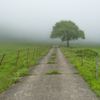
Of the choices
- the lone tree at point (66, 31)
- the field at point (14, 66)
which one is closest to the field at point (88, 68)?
the field at point (14, 66)

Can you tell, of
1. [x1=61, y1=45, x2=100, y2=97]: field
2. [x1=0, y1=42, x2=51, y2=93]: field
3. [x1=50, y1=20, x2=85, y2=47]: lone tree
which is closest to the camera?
[x1=61, y1=45, x2=100, y2=97]: field

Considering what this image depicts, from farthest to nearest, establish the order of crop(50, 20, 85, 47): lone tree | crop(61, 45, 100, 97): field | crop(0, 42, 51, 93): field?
1. crop(50, 20, 85, 47): lone tree
2. crop(0, 42, 51, 93): field
3. crop(61, 45, 100, 97): field

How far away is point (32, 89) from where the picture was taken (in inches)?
225

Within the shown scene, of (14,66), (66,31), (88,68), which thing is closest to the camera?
(88,68)

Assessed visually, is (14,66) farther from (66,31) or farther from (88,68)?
(66,31)

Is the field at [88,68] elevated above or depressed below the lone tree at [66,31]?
below

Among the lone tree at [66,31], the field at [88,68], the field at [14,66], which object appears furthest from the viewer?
the lone tree at [66,31]

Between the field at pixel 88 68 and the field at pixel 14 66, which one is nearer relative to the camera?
the field at pixel 88 68

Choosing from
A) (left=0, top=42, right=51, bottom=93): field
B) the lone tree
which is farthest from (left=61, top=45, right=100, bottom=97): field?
the lone tree

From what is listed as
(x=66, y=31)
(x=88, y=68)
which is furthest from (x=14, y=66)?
(x=66, y=31)

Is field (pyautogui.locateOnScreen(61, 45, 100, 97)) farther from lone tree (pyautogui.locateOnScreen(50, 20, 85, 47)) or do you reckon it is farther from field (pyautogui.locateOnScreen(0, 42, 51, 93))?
lone tree (pyautogui.locateOnScreen(50, 20, 85, 47))

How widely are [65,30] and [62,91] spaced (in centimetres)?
4429

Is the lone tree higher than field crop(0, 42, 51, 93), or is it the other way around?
the lone tree

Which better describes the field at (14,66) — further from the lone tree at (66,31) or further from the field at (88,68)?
the lone tree at (66,31)
